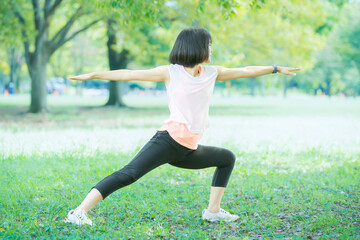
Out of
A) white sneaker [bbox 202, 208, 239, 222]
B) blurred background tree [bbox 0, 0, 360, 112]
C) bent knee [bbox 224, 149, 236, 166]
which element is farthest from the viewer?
blurred background tree [bbox 0, 0, 360, 112]

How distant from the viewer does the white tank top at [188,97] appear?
396 centimetres

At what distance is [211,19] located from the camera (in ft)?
50.6

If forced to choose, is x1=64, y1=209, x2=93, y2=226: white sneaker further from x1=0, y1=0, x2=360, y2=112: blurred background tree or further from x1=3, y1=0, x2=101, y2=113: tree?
x1=3, y1=0, x2=101, y2=113: tree

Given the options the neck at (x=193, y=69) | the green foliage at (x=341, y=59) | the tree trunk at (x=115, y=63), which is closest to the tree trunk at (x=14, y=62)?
the tree trunk at (x=115, y=63)

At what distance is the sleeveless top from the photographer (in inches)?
156

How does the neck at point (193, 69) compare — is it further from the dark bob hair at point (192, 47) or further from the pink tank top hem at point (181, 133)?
the pink tank top hem at point (181, 133)

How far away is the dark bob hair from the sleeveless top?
0.11 m

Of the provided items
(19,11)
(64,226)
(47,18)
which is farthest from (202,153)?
(19,11)

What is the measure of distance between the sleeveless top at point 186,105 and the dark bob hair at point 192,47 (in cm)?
11

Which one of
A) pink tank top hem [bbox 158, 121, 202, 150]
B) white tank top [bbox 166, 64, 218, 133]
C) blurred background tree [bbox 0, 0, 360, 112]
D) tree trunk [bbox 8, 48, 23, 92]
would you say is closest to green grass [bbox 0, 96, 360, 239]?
pink tank top hem [bbox 158, 121, 202, 150]

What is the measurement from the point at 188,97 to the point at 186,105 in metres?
0.08

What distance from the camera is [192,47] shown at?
13.0ft

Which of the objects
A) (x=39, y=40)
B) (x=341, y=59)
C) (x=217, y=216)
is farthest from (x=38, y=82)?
(x=341, y=59)

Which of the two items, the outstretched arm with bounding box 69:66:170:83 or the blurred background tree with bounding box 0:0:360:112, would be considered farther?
the blurred background tree with bounding box 0:0:360:112
